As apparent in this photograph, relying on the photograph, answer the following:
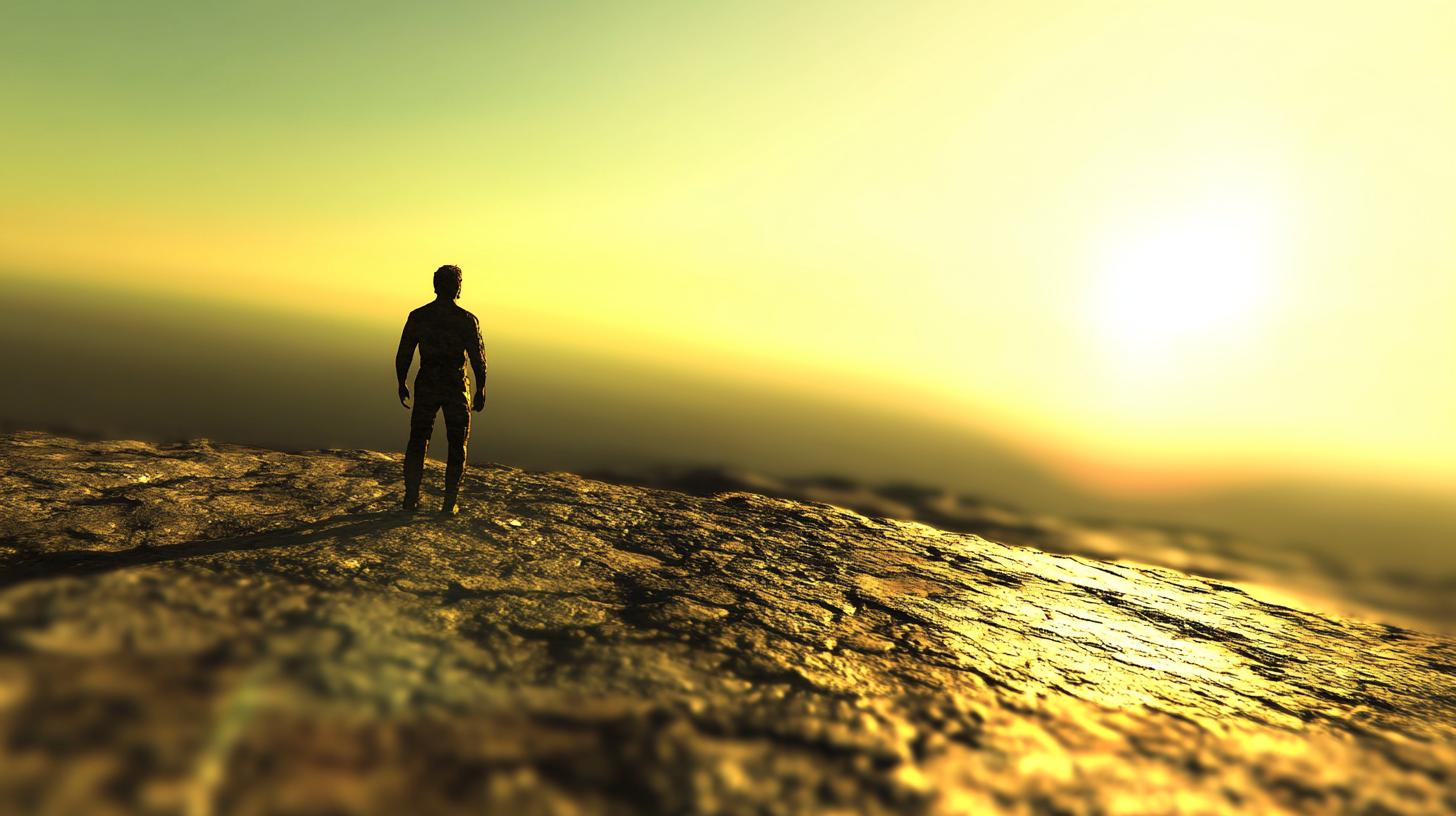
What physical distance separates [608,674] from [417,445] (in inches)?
128

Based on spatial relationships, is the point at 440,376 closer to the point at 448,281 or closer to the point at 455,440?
the point at 455,440

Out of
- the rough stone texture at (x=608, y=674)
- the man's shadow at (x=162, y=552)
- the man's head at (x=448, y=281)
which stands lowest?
the man's shadow at (x=162, y=552)

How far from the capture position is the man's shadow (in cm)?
352

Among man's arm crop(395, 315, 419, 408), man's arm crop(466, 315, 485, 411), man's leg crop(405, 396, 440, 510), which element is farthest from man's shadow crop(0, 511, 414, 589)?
man's arm crop(466, 315, 485, 411)

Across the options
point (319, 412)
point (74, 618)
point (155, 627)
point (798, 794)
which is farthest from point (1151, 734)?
point (319, 412)

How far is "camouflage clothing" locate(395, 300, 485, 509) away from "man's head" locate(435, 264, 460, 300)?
64 mm

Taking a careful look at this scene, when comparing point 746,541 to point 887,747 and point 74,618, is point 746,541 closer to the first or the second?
point 887,747

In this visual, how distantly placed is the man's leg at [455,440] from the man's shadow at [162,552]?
0.39 metres

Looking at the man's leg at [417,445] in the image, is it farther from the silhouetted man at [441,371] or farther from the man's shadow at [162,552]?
the man's shadow at [162,552]

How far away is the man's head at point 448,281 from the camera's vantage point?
4.79 m

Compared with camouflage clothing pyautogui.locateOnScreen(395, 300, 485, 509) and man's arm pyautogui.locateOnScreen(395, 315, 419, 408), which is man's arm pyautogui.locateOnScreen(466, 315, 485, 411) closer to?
camouflage clothing pyautogui.locateOnScreen(395, 300, 485, 509)

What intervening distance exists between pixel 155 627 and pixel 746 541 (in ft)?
13.2

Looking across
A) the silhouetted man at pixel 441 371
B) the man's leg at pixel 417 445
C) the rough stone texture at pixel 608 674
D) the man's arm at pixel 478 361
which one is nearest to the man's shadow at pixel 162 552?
the rough stone texture at pixel 608 674

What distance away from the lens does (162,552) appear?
12.6 ft
